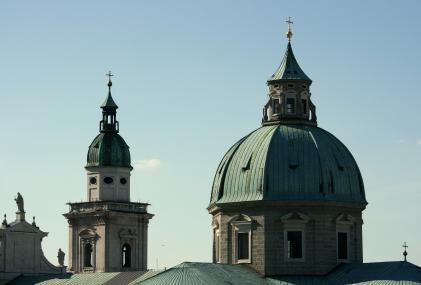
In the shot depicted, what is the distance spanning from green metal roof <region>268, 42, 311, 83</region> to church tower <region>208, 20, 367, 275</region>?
3730 mm

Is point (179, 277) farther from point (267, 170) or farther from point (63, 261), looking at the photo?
point (63, 261)

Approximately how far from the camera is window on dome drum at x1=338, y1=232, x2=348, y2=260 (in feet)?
457

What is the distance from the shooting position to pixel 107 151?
181000 millimetres

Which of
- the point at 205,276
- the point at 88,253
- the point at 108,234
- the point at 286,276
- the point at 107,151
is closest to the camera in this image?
the point at 205,276

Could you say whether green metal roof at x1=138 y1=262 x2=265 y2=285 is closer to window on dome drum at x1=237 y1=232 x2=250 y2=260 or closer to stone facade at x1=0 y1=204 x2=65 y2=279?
window on dome drum at x1=237 y1=232 x2=250 y2=260

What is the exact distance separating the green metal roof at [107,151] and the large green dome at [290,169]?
131 feet

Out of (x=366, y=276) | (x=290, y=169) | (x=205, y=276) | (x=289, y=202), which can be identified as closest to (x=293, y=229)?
(x=289, y=202)

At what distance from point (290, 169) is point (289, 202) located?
120 inches

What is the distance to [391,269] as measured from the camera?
435ft

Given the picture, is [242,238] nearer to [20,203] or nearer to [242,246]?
[242,246]

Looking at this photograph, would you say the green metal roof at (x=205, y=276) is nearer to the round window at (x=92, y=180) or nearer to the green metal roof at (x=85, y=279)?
the green metal roof at (x=85, y=279)

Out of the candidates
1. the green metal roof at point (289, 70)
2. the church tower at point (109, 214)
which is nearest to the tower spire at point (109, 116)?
the church tower at point (109, 214)

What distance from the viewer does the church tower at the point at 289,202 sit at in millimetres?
137500

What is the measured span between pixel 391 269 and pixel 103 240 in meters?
52.6
